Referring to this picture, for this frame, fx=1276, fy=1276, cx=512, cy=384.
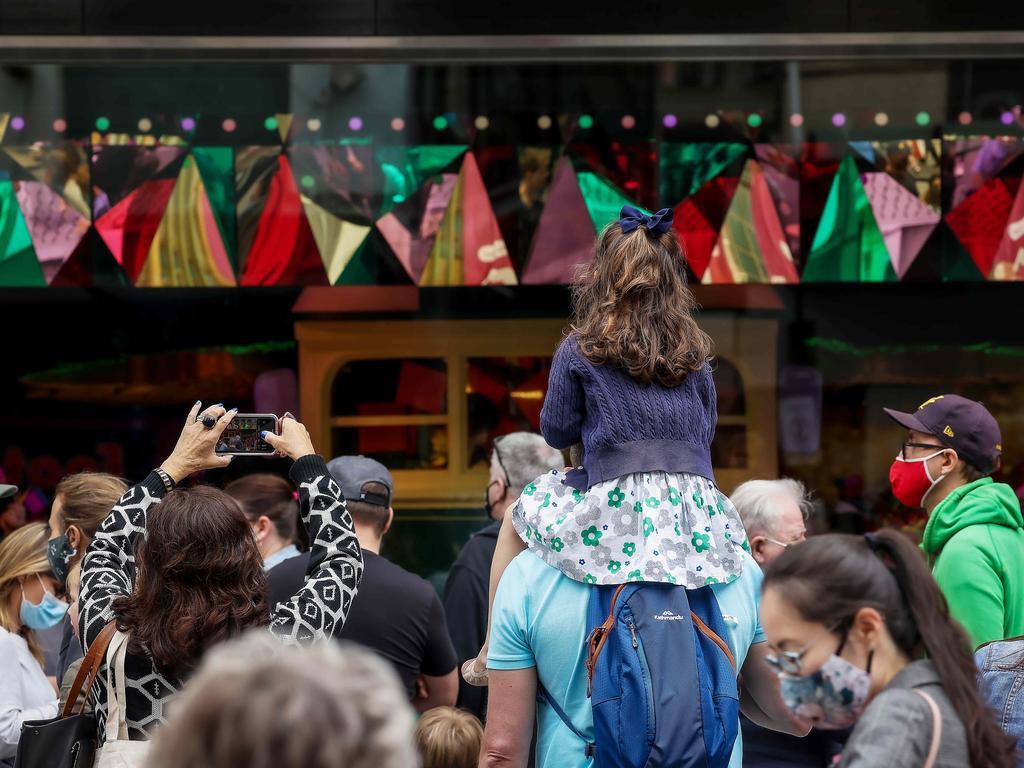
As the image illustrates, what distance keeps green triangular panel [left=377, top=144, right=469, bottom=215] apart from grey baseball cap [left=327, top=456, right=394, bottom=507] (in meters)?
2.55

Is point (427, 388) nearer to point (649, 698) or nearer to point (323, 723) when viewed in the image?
point (649, 698)

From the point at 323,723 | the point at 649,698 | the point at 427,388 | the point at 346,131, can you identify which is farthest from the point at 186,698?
the point at 427,388

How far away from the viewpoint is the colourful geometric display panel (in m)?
6.74

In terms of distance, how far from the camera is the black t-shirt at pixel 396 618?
13.6 feet

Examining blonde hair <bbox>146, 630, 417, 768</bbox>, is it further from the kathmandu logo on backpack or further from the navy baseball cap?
the navy baseball cap

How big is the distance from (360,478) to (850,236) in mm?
3498

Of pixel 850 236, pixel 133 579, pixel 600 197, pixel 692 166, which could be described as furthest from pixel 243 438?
pixel 850 236

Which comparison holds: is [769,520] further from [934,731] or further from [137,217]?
[137,217]

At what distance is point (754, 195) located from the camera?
22.3 feet

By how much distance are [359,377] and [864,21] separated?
11.3 feet

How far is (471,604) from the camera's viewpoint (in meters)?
4.89

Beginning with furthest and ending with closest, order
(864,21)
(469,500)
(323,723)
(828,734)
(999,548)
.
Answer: (469,500), (864,21), (999,548), (828,734), (323,723)

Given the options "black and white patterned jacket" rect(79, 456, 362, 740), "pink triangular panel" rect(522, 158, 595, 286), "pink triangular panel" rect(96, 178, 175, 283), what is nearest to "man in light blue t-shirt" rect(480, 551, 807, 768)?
"black and white patterned jacket" rect(79, 456, 362, 740)

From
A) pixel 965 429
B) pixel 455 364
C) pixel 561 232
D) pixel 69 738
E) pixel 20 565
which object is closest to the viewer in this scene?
pixel 69 738
